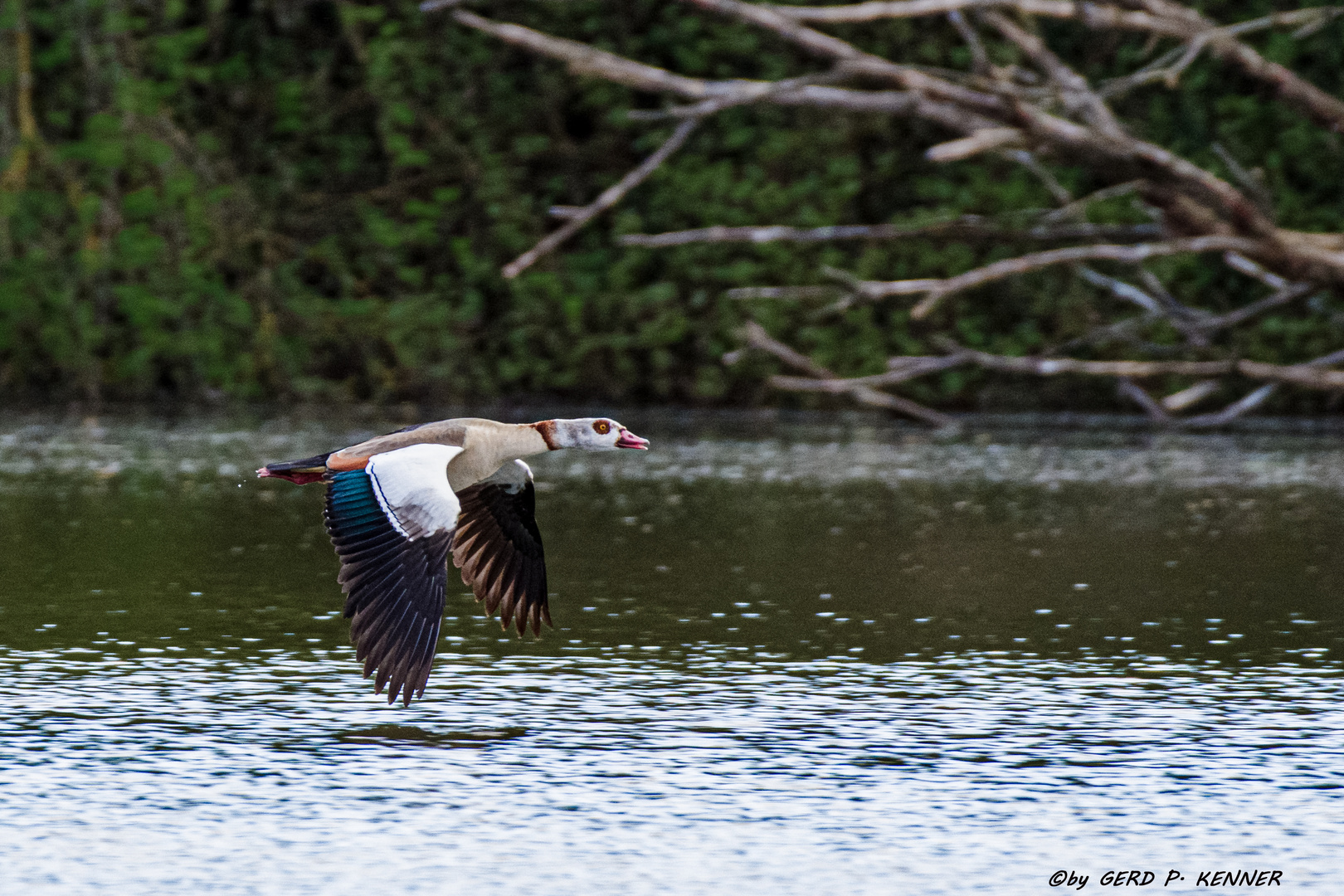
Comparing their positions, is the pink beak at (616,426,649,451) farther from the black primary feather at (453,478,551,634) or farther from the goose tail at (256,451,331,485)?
the goose tail at (256,451,331,485)

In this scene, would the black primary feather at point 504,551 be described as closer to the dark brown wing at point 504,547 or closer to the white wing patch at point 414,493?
the dark brown wing at point 504,547

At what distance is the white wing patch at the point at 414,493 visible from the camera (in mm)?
5750

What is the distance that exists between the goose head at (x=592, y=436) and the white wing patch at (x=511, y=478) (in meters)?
0.12

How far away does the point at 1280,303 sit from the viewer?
14602mm

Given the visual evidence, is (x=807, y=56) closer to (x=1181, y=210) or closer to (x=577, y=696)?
(x=1181, y=210)

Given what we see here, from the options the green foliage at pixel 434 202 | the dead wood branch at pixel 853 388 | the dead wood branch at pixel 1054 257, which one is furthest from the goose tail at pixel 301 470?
the green foliage at pixel 434 202

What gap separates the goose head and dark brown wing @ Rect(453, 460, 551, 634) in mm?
138

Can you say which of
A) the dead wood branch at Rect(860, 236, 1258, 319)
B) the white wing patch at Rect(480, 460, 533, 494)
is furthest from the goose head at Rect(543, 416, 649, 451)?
the dead wood branch at Rect(860, 236, 1258, 319)

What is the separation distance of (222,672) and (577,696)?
99 cm

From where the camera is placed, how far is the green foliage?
15.6 metres

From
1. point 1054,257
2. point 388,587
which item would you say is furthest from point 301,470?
point 1054,257

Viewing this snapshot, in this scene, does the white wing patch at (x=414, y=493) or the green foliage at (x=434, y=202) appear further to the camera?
the green foliage at (x=434, y=202)

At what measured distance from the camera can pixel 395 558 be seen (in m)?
5.72

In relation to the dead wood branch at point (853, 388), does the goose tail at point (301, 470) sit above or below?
above
